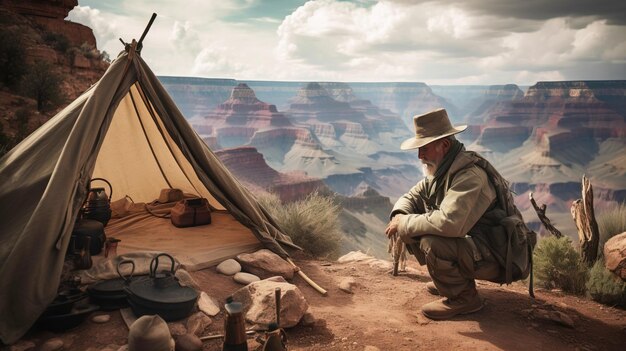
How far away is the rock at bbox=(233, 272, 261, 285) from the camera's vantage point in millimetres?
4375

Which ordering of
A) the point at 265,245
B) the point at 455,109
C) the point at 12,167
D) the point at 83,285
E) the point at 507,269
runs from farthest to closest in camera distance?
1. the point at 455,109
2. the point at 265,245
3. the point at 12,167
4. the point at 83,285
5. the point at 507,269

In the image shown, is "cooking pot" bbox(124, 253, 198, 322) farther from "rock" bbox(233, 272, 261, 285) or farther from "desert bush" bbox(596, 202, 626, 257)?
"desert bush" bbox(596, 202, 626, 257)

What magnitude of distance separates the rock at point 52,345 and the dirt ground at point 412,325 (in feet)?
0.14

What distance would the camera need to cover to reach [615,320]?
13.0ft

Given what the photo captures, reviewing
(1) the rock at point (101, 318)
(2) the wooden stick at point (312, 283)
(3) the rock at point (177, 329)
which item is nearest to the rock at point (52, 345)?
(1) the rock at point (101, 318)

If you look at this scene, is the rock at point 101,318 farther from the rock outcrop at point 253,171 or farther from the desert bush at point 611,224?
the rock outcrop at point 253,171

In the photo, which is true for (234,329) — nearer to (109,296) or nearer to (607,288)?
(109,296)

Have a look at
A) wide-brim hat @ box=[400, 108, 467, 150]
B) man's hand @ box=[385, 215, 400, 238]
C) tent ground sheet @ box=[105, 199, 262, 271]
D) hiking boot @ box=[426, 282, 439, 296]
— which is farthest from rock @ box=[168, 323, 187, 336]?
hiking boot @ box=[426, 282, 439, 296]

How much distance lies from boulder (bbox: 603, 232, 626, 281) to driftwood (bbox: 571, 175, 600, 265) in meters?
1.21

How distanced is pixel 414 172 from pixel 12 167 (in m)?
92.8

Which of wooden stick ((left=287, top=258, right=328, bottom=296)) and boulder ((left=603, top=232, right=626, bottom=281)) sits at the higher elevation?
boulder ((left=603, top=232, right=626, bottom=281))

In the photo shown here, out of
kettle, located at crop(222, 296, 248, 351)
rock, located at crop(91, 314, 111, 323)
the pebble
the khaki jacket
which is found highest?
the khaki jacket

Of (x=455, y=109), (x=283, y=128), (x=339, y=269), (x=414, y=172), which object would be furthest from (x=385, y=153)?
(x=339, y=269)

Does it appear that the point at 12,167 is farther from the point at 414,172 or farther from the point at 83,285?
the point at 414,172
